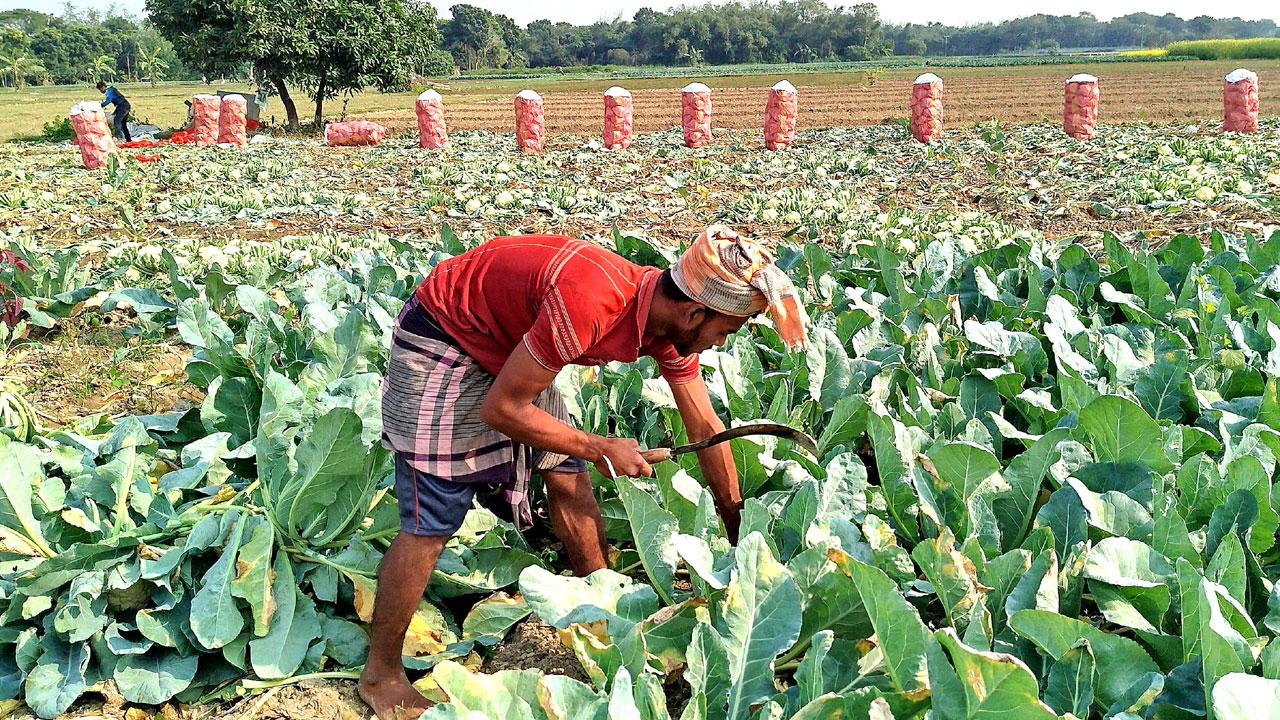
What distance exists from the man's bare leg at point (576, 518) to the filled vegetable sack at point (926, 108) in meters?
13.0

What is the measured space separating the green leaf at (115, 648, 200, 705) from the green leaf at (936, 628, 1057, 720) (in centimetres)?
170

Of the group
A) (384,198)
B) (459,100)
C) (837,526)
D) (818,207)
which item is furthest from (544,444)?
(459,100)

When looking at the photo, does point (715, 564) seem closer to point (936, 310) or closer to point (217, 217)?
point (936, 310)

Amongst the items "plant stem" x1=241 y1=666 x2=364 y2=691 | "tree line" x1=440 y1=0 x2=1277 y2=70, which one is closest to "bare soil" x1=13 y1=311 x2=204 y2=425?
"plant stem" x1=241 y1=666 x2=364 y2=691

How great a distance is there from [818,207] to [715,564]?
22.7 feet

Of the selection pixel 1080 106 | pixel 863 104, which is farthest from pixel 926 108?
pixel 863 104

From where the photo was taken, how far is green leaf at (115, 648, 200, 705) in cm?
221

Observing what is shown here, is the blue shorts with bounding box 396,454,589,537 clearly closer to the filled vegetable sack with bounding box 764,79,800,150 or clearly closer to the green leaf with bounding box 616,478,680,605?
the green leaf with bounding box 616,478,680,605

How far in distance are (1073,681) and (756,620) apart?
0.53 m

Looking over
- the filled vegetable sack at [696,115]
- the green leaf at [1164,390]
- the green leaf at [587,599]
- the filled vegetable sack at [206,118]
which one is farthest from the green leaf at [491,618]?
the filled vegetable sack at [206,118]

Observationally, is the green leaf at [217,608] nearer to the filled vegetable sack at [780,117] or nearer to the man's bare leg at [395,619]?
the man's bare leg at [395,619]

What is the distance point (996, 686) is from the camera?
4.81 feet

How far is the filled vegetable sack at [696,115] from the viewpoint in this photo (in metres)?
14.8

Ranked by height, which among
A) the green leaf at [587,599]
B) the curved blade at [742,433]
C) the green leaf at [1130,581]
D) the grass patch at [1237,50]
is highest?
the grass patch at [1237,50]
